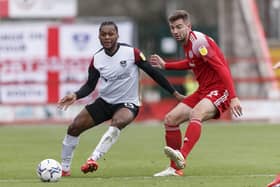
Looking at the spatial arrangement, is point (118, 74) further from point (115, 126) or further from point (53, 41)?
point (53, 41)

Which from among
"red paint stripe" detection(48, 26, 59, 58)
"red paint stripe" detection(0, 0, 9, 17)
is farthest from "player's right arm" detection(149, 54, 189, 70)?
"red paint stripe" detection(0, 0, 9, 17)

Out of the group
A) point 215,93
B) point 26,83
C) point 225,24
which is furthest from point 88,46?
point 215,93

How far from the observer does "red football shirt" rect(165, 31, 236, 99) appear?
1278cm

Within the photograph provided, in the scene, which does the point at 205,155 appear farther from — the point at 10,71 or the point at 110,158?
the point at 10,71

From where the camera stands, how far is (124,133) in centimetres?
2328

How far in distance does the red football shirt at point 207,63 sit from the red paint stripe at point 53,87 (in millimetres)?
16729

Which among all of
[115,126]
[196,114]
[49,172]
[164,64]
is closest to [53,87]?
[164,64]

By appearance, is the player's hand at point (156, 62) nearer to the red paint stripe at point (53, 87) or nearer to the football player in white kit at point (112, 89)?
the football player in white kit at point (112, 89)

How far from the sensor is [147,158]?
53.4 ft

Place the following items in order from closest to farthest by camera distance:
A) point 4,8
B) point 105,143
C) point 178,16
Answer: point 178,16, point 105,143, point 4,8

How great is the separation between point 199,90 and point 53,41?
17671 mm

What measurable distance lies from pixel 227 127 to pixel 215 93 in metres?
12.9

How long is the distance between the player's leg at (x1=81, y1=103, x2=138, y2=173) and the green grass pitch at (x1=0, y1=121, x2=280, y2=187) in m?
0.35

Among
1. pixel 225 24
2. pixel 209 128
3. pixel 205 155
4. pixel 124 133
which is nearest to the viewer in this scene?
pixel 205 155
